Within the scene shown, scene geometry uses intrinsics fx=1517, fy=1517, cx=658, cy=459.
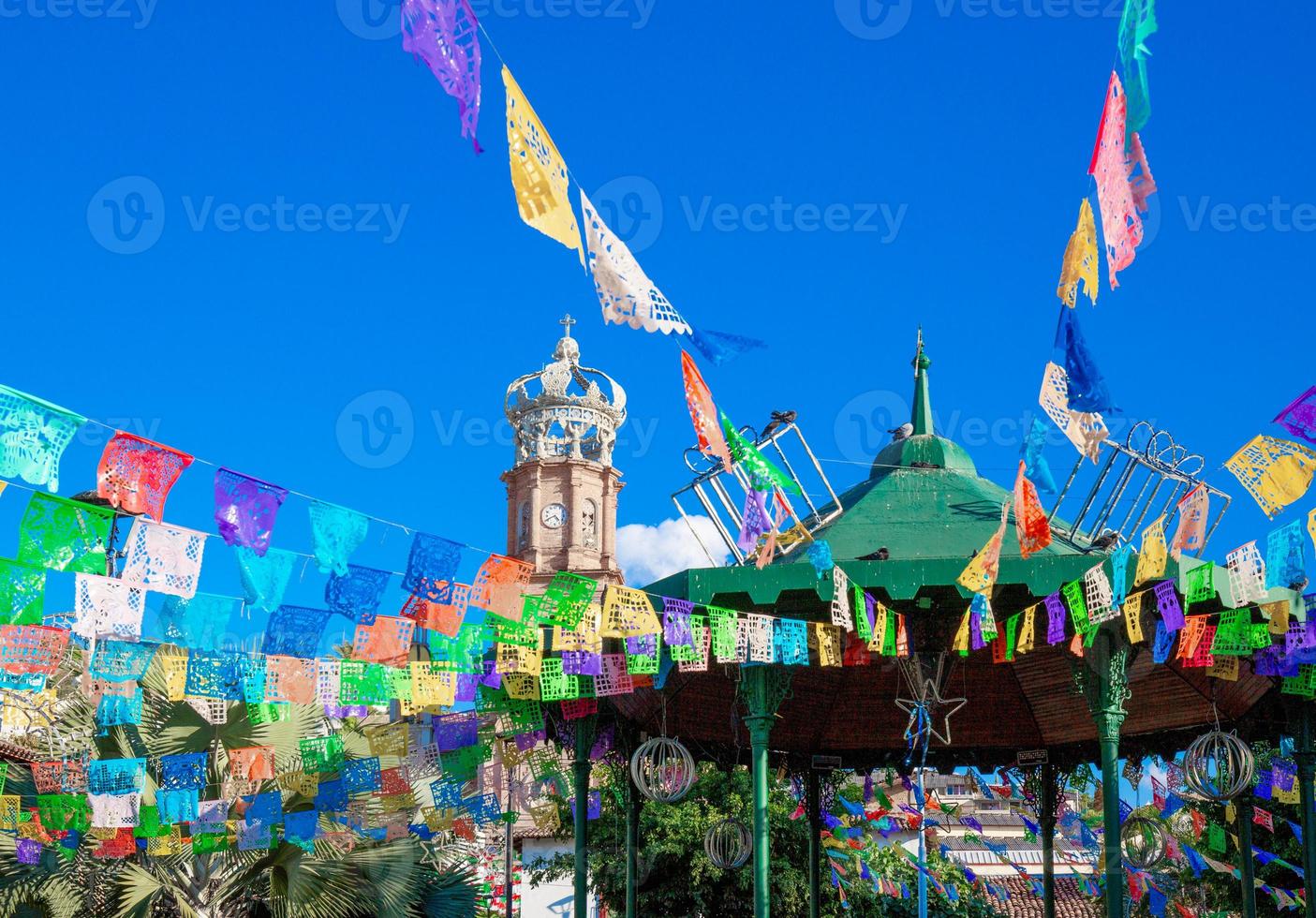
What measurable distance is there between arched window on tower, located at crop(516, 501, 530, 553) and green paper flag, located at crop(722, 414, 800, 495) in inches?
2252

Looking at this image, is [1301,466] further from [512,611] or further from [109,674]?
[109,674]

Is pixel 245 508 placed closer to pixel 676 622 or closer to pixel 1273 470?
pixel 676 622

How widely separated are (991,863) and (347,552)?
4615 cm

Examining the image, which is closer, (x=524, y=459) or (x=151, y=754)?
(x=151, y=754)

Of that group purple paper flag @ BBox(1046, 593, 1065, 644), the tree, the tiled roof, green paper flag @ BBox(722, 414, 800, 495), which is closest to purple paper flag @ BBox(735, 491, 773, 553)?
green paper flag @ BBox(722, 414, 800, 495)

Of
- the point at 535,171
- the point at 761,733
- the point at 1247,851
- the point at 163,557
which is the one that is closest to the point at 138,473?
the point at 163,557

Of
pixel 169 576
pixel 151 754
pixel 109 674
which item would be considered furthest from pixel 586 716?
pixel 169 576

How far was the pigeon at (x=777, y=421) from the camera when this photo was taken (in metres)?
13.8

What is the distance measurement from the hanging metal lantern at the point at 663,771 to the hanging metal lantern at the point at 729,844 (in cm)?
258

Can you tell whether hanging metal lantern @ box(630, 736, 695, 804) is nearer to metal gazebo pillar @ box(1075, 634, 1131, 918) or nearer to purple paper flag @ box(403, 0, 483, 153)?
metal gazebo pillar @ box(1075, 634, 1131, 918)

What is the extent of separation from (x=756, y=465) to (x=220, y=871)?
7.43 meters

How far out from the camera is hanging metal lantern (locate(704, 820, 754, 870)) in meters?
17.1

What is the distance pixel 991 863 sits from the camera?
52.3 metres

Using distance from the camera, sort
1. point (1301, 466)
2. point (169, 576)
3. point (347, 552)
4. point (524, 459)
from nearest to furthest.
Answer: point (169, 576) < point (347, 552) < point (1301, 466) < point (524, 459)
